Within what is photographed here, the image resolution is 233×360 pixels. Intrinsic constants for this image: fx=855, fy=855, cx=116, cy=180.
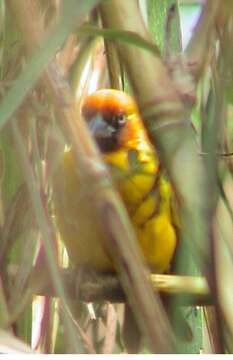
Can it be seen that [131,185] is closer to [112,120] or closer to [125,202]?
[125,202]

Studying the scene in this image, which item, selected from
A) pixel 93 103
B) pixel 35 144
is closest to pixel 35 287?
pixel 35 144

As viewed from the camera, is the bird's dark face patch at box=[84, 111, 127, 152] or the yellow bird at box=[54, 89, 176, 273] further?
the bird's dark face patch at box=[84, 111, 127, 152]

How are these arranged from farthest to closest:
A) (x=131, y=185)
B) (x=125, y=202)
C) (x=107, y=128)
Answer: (x=107, y=128), (x=125, y=202), (x=131, y=185)

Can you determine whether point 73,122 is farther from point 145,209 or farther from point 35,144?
point 145,209

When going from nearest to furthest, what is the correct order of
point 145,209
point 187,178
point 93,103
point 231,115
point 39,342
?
1. point 187,178
2. point 231,115
3. point 39,342
4. point 145,209
5. point 93,103

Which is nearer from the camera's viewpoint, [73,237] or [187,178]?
[187,178]

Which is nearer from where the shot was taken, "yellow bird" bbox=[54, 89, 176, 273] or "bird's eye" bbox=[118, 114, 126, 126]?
"yellow bird" bbox=[54, 89, 176, 273]

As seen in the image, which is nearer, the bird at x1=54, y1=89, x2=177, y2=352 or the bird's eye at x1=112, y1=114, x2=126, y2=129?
the bird at x1=54, y1=89, x2=177, y2=352

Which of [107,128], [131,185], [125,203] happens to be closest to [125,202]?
[125,203]
